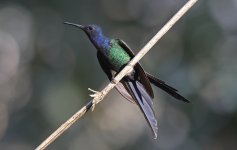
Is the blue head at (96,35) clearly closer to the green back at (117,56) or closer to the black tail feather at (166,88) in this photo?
the green back at (117,56)

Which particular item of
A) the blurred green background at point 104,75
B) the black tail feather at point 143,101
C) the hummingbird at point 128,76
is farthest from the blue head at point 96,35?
the blurred green background at point 104,75

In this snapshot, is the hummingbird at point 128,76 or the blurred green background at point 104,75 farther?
the blurred green background at point 104,75

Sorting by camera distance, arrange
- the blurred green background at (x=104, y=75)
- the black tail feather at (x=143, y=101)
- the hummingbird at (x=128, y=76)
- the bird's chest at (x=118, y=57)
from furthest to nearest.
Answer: the blurred green background at (x=104, y=75), the bird's chest at (x=118, y=57), the hummingbird at (x=128, y=76), the black tail feather at (x=143, y=101)

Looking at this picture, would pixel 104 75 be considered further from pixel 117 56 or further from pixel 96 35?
pixel 96 35

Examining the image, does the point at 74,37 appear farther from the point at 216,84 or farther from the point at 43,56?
the point at 216,84

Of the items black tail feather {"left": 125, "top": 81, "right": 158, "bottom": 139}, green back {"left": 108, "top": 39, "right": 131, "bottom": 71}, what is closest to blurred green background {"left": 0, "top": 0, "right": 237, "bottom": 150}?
green back {"left": 108, "top": 39, "right": 131, "bottom": 71}

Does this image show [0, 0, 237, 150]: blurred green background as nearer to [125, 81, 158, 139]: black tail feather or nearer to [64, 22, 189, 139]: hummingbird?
[64, 22, 189, 139]: hummingbird
